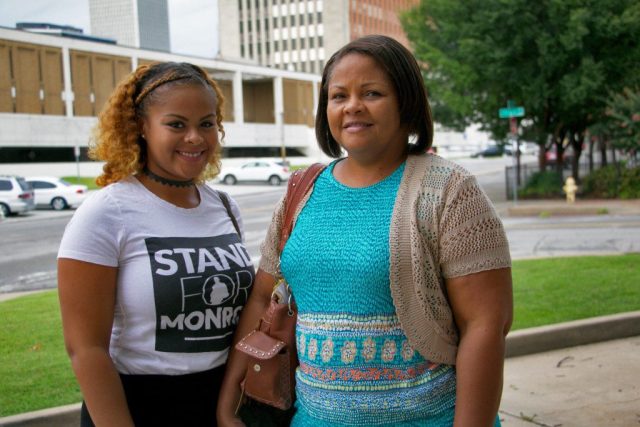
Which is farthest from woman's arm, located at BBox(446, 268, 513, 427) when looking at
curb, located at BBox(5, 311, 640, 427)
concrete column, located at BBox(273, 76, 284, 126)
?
concrete column, located at BBox(273, 76, 284, 126)

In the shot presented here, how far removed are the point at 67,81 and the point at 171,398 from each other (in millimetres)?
54106

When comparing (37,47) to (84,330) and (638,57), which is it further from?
(84,330)

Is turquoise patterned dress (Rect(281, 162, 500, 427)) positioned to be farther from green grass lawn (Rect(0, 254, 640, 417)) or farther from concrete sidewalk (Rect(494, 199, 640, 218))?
concrete sidewalk (Rect(494, 199, 640, 218))

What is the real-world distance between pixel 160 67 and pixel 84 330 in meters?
0.94

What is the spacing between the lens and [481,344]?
6.51ft

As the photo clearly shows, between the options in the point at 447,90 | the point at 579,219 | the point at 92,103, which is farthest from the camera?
the point at 92,103

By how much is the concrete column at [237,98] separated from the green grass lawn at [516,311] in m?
61.1

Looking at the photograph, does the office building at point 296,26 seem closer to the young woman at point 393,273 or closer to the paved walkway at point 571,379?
the paved walkway at point 571,379

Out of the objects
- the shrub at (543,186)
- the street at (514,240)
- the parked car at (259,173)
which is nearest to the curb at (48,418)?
the street at (514,240)

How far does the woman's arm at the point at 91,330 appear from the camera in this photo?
87.3 inches

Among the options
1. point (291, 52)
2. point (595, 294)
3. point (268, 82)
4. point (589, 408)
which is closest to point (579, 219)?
point (595, 294)

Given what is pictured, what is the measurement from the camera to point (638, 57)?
2216 centimetres

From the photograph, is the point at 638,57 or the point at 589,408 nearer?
the point at 589,408

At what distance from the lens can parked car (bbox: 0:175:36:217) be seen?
27250 millimetres
